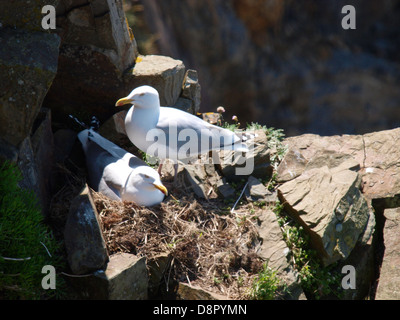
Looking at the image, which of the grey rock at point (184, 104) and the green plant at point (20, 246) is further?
the grey rock at point (184, 104)

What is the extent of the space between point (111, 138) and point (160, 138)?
0.77 metres

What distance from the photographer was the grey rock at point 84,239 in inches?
121

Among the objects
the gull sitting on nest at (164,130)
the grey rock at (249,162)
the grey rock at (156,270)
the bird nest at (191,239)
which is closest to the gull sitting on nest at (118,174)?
the bird nest at (191,239)

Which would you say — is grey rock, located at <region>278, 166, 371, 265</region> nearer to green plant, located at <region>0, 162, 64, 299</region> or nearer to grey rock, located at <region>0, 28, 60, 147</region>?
green plant, located at <region>0, 162, 64, 299</region>

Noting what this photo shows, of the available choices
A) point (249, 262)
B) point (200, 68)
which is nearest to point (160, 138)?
point (249, 262)

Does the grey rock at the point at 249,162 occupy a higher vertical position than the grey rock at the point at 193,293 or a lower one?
higher

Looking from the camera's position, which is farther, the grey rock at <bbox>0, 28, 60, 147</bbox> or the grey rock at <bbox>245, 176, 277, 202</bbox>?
the grey rock at <bbox>245, 176, 277, 202</bbox>

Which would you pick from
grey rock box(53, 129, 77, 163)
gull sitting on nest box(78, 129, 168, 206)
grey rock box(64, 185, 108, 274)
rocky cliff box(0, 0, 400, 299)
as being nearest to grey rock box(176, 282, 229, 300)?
rocky cliff box(0, 0, 400, 299)

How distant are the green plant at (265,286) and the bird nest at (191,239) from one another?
0.07 meters

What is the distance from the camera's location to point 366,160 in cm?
456

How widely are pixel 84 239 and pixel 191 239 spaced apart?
954mm

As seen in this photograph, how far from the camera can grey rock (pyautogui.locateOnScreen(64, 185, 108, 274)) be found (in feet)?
10.0

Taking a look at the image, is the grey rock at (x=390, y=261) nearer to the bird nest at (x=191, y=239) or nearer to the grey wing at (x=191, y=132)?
the bird nest at (x=191, y=239)

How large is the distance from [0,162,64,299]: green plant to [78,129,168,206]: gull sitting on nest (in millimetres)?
859
